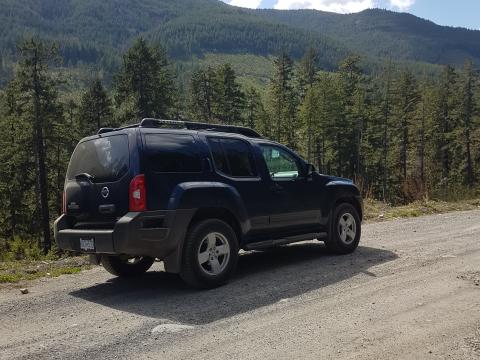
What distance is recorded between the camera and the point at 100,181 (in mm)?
6332

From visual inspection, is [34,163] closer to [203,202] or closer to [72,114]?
[72,114]

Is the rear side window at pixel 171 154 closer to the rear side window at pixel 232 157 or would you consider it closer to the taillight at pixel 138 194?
the taillight at pixel 138 194

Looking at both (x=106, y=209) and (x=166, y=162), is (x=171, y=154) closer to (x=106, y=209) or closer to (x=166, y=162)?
(x=166, y=162)

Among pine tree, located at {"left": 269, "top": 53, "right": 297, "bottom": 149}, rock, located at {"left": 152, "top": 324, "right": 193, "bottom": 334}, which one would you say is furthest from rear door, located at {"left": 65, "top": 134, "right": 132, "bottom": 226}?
pine tree, located at {"left": 269, "top": 53, "right": 297, "bottom": 149}

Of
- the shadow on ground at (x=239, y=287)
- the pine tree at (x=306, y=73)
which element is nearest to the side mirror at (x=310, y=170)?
the shadow on ground at (x=239, y=287)

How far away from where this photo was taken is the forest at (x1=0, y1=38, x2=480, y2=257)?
33688 millimetres

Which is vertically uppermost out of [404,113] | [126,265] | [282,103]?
[282,103]

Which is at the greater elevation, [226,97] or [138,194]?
[226,97]

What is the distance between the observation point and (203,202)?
6.35 m

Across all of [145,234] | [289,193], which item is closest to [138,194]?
[145,234]

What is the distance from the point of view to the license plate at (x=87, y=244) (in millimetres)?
6203

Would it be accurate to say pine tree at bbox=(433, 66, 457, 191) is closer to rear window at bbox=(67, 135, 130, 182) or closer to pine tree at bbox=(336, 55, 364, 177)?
pine tree at bbox=(336, 55, 364, 177)

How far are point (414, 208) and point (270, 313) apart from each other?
1090 centimetres

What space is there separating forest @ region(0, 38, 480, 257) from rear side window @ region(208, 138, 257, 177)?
28.0 meters
